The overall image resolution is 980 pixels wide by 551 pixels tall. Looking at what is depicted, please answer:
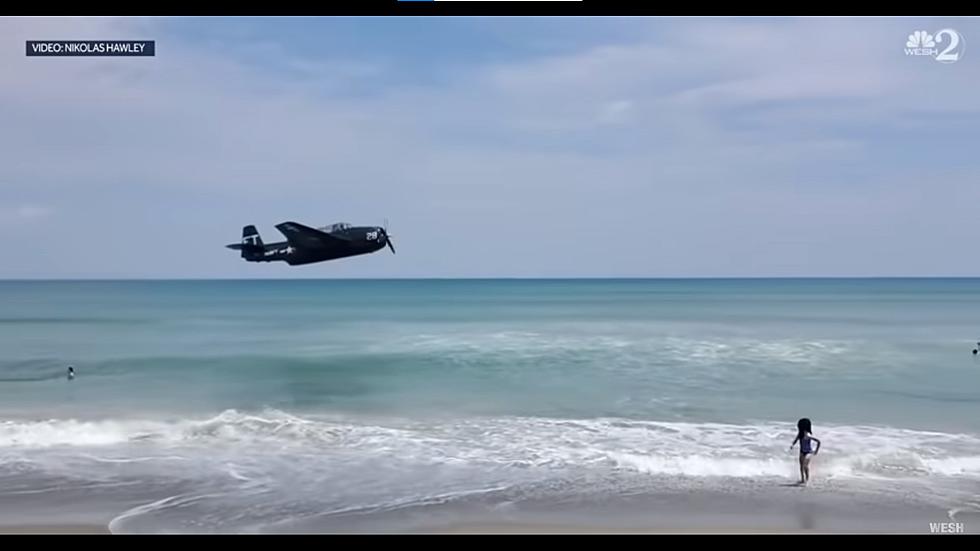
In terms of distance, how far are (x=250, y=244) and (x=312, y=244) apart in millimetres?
344

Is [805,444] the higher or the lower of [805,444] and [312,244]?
the lower

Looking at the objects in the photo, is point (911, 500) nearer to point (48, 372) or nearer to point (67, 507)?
point (67, 507)

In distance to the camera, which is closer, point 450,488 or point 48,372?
point 450,488

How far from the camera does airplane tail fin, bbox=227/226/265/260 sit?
13.7ft

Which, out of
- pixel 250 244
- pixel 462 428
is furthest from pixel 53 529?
pixel 462 428

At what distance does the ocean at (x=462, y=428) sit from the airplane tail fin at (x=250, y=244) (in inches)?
55.9

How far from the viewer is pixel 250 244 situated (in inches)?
165

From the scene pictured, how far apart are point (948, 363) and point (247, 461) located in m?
7.36

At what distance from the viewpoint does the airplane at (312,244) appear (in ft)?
13.5

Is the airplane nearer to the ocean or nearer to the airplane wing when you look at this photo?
the airplane wing

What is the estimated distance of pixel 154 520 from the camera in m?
4.05

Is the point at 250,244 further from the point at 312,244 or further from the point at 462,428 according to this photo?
the point at 462,428
